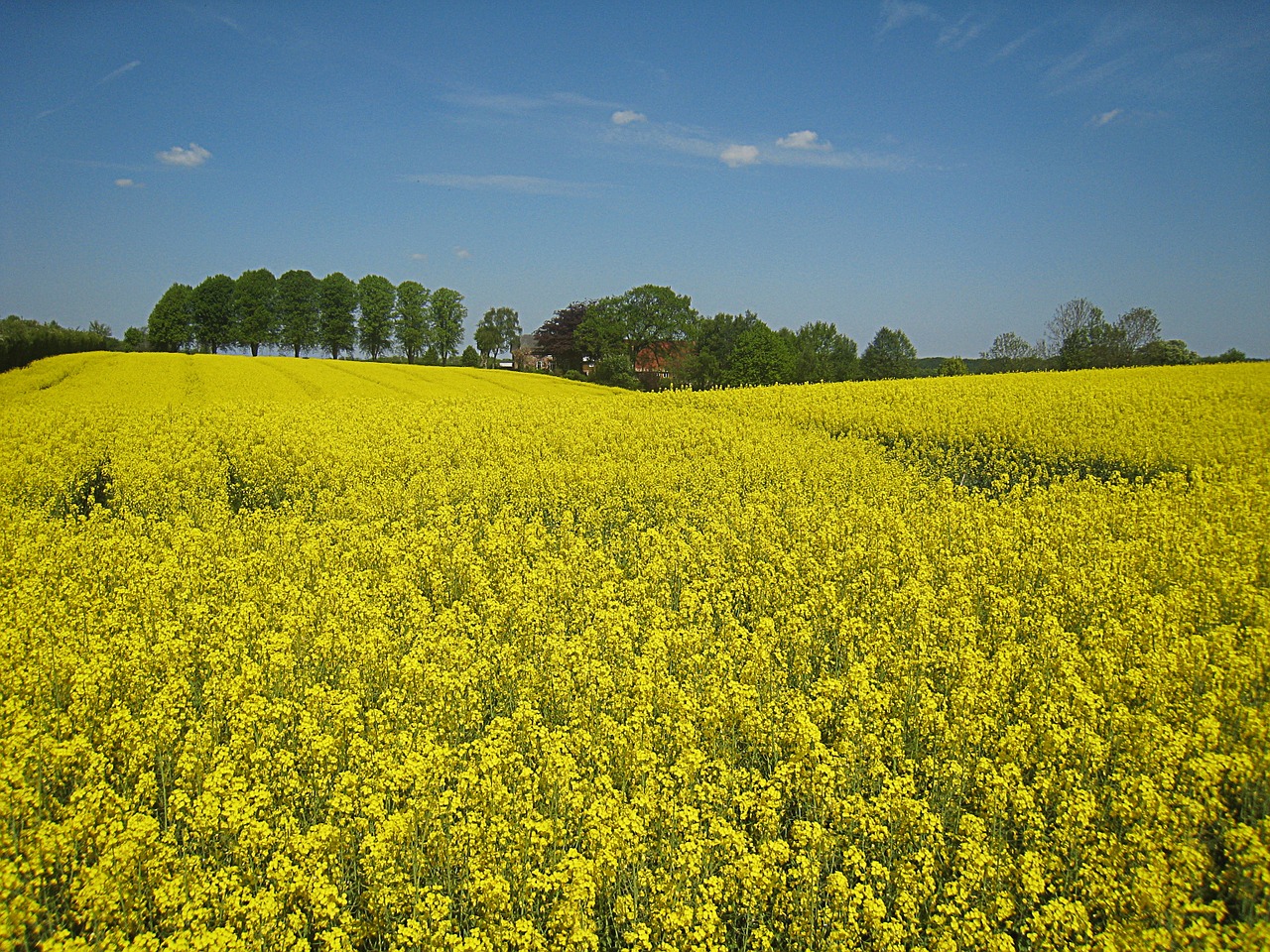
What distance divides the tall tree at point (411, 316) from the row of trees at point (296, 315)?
0.10 metres

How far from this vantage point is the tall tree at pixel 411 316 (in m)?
73.5

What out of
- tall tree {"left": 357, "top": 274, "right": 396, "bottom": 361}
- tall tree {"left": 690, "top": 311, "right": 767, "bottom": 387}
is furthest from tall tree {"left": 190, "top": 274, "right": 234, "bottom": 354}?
tall tree {"left": 690, "top": 311, "right": 767, "bottom": 387}

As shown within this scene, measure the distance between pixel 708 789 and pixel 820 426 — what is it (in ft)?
66.2

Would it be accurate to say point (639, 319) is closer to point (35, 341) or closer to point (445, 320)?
point (445, 320)

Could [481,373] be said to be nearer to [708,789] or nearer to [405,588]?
[405,588]

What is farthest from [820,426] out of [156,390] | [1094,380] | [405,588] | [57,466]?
[156,390]

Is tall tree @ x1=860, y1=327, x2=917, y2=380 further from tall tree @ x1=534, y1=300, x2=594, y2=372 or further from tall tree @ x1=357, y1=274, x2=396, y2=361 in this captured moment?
tall tree @ x1=357, y1=274, x2=396, y2=361

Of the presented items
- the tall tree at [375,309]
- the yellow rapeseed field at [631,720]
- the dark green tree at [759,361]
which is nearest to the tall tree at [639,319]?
the dark green tree at [759,361]

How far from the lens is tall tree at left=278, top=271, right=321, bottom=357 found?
6900 cm

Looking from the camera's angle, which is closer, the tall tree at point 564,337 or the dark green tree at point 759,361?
the dark green tree at point 759,361

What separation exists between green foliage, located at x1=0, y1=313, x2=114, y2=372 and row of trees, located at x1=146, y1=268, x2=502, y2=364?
2568 cm

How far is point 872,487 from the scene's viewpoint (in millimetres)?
14875

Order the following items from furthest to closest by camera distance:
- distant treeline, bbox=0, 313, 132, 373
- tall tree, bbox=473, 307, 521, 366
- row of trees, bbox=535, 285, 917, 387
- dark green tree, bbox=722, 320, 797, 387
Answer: tall tree, bbox=473, 307, 521, 366
row of trees, bbox=535, 285, 917, 387
dark green tree, bbox=722, 320, 797, 387
distant treeline, bbox=0, 313, 132, 373

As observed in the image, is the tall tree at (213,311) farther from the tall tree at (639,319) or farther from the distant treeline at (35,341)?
the tall tree at (639,319)
